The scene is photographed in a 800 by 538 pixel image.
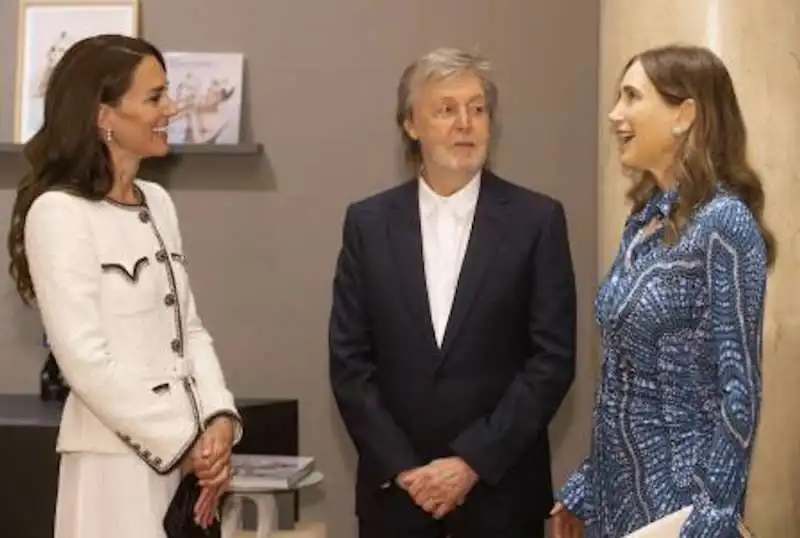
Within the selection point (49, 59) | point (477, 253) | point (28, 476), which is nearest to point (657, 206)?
point (477, 253)

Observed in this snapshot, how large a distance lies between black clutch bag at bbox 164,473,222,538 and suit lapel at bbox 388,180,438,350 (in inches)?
24.2

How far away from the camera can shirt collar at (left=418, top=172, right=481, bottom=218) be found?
2.94 metres

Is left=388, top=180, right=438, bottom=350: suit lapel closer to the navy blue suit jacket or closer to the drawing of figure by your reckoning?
the navy blue suit jacket

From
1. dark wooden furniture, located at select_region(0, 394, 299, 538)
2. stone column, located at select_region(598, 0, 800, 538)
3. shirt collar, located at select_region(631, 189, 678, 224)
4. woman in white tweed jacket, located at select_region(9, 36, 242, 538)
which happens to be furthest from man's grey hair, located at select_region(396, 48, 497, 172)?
dark wooden furniture, located at select_region(0, 394, 299, 538)

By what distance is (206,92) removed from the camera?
3.82 m

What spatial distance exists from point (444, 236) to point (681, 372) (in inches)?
36.0

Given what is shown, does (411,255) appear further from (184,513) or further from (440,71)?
(184,513)

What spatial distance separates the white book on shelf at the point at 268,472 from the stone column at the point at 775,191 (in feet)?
3.27

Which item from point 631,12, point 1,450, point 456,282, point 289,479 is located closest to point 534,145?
point 631,12

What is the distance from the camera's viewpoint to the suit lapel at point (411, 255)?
2855 millimetres

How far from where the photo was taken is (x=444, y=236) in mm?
2936

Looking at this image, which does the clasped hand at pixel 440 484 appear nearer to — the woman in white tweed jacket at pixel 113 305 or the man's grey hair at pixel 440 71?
the woman in white tweed jacket at pixel 113 305

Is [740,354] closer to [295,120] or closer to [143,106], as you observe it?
[143,106]

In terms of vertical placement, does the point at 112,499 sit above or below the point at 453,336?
below
